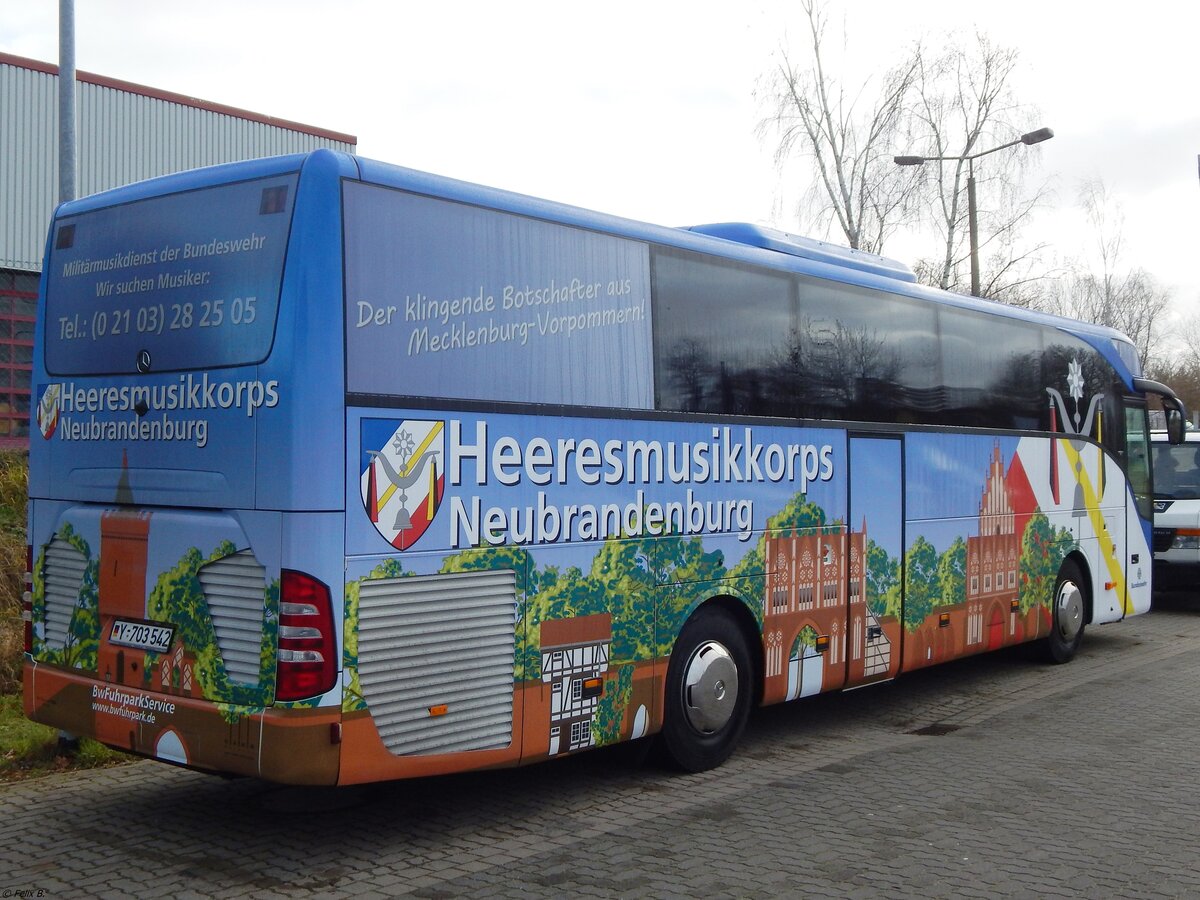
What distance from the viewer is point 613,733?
704 centimetres

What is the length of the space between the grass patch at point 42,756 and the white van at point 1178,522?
13.8 metres

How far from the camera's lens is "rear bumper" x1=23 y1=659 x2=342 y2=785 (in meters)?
5.50

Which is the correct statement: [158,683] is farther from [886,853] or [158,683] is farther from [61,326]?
[886,853]

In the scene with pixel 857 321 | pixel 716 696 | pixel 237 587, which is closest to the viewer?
pixel 237 587

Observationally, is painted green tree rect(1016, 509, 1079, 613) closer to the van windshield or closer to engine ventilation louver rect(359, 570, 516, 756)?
the van windshield

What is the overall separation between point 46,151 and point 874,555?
19874 millimetres

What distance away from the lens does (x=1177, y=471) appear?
17.4 m

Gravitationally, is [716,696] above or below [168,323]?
below

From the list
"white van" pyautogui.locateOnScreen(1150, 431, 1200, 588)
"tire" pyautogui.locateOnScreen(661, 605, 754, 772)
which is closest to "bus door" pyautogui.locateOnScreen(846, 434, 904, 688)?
"tire" pyautogui.locateOnScreen(661, 605, 754, 772)

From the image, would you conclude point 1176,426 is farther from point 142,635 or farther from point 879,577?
point 142,635

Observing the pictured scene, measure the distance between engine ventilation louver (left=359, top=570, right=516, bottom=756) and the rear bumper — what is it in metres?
0.32

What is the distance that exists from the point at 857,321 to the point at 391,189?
171 inches

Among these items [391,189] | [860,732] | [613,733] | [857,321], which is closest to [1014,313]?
[857,321]

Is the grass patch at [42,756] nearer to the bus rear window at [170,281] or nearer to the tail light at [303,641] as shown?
the bus rear window at [170,281]
